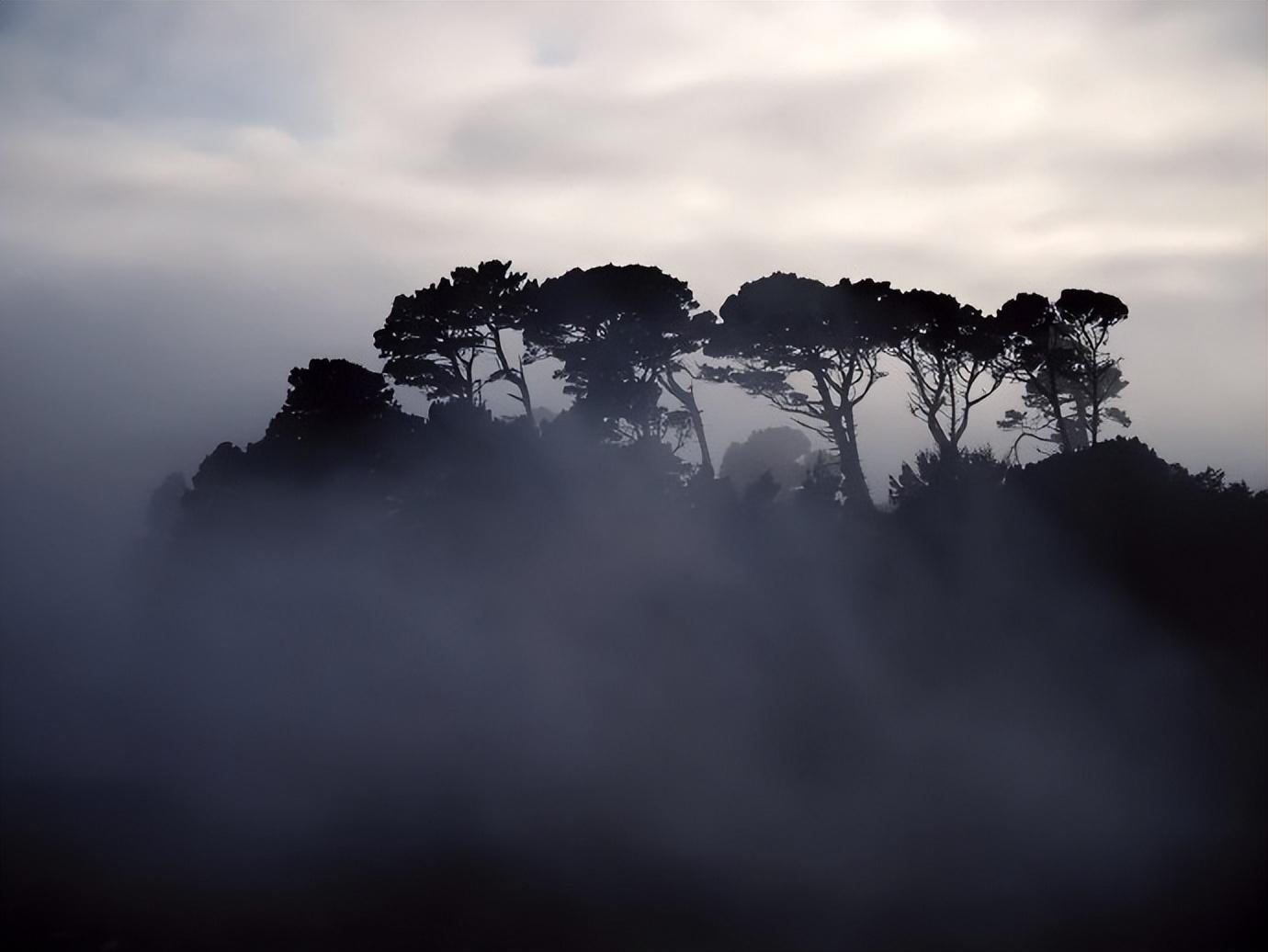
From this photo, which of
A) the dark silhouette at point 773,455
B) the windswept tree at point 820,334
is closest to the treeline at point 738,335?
the windswept tree at point 820,334

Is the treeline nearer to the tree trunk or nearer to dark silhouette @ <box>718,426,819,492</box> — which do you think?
the tree trunk

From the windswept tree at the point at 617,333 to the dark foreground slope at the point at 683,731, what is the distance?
5.86 m

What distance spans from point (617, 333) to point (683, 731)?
72.4 feet

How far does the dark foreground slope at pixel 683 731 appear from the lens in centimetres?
1407

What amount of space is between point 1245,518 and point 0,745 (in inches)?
1261

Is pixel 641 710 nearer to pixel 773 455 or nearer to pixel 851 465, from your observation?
pixel 851 465

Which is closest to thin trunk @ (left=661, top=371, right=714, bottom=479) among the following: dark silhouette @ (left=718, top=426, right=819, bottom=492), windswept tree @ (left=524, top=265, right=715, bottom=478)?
windswept tree @ (left=524, top=265, right=715, bottom=478)

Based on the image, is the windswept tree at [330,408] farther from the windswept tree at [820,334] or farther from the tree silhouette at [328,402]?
the windswept tree at [820,334]

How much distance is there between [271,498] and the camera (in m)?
36.3

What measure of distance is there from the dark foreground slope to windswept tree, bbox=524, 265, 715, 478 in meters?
5.86

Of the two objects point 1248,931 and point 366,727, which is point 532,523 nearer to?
point 366,727

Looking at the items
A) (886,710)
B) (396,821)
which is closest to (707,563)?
(886,710)

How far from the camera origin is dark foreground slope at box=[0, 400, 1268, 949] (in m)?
14.1

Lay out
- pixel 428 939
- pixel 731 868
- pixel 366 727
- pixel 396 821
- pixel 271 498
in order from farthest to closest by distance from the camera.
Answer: pixel 271 498 → pixel 366 727 → pixel 396 821 → pixel 731 868 → pixel 428 939
